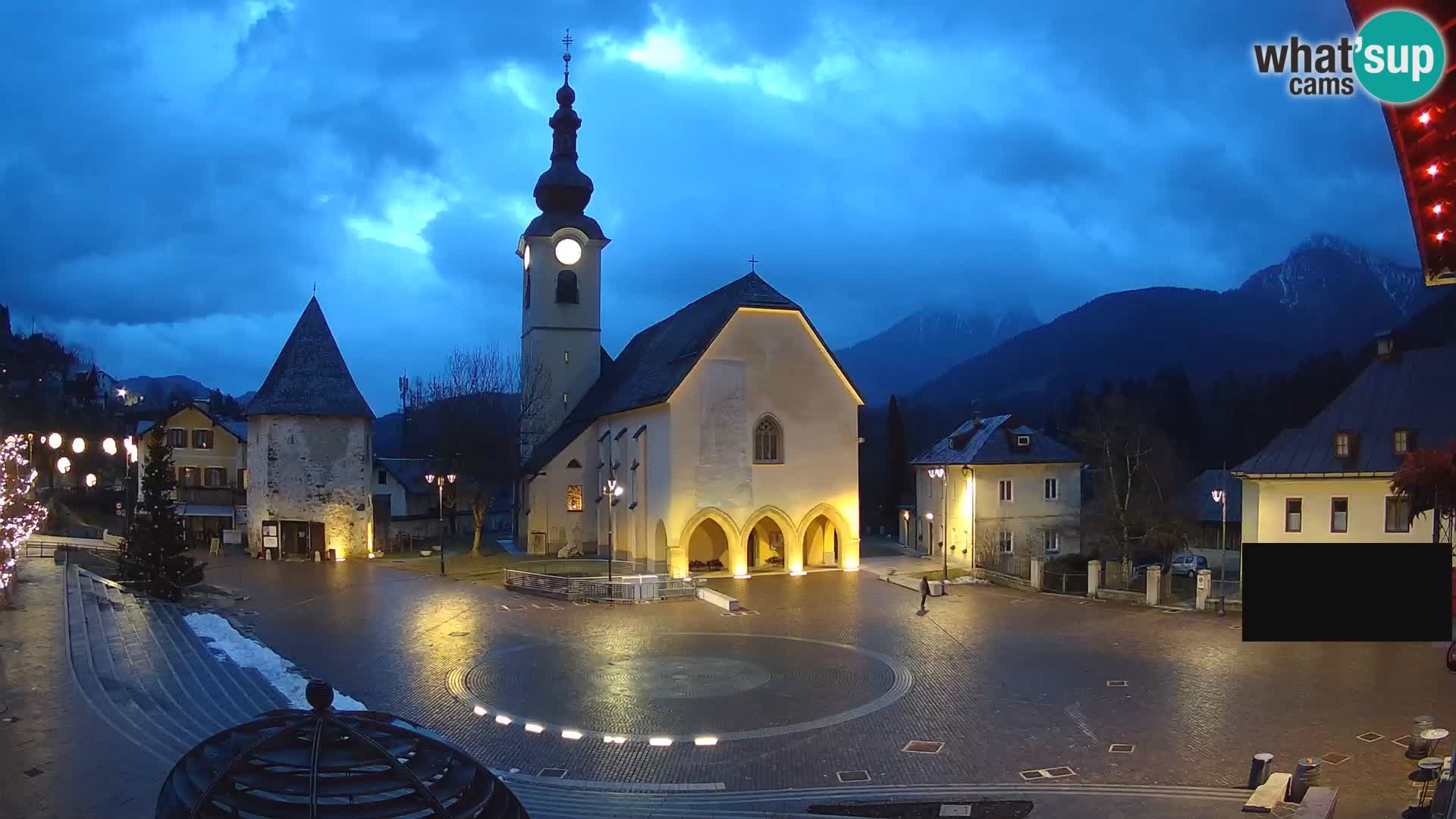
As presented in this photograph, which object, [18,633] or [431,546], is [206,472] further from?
[18,633]

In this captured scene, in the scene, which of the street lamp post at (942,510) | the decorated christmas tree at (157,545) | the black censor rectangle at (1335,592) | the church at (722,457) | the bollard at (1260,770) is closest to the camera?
the black censor rectangle at (1335,592)

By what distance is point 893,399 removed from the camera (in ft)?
197

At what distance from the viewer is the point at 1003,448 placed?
131 ft

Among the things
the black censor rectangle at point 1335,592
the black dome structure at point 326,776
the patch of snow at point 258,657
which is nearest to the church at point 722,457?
the patch of snow at point 258,657

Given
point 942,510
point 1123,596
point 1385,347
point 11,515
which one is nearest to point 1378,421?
point 1385,347

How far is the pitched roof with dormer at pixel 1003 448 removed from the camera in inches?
1550

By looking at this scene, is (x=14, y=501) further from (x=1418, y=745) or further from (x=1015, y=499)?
(x=1015, y=499)

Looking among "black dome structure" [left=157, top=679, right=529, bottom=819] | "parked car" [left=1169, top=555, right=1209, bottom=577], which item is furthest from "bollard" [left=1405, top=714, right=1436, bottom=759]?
"parked car" [left=1169, top=555, right=1209, bottom=577]

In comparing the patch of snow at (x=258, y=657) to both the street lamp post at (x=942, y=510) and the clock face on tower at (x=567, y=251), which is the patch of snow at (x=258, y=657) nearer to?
the street lamp post at (x=942, y=510)

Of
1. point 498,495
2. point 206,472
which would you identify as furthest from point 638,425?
point 498,495

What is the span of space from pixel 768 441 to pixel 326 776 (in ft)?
104

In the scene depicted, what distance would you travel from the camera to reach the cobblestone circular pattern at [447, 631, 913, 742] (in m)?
15.7

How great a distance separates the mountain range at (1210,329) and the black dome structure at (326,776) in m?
118

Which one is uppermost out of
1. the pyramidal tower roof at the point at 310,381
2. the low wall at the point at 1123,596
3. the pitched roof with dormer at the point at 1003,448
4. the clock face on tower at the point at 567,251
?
the clock face on tower at the point at 567,251
